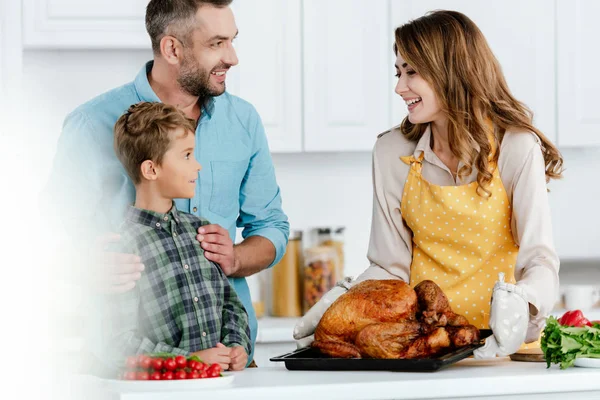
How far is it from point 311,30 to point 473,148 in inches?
62.5

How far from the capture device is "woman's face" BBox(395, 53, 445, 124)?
2.08 metres

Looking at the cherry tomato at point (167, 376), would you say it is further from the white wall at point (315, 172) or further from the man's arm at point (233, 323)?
the white wall at point (315, 172)

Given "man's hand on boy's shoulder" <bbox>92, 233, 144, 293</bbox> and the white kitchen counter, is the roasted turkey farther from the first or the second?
"man's hand on boy's shoulder" <bbox>92, 233, 144, 293</bbox>

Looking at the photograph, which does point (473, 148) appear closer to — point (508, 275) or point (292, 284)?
point (508, 275)

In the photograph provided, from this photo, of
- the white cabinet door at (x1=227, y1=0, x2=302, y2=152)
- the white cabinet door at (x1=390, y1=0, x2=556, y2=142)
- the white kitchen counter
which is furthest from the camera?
the white cabinet door at (x1=390, y1=0, x2=556, y2=142)

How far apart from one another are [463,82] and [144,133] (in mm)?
754

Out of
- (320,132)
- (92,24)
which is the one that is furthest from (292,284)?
(92,24)

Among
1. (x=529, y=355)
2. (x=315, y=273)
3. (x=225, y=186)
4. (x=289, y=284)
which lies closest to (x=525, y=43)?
(x=315, y=273)

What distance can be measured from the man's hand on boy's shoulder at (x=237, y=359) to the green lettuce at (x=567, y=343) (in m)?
0.59

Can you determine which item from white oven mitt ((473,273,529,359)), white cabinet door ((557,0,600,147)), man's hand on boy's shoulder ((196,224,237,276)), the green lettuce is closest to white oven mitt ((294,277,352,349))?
man's hand on boy's shoulder ((196,224,237,276))

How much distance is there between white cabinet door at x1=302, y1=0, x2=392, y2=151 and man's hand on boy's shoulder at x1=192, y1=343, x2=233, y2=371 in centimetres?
179

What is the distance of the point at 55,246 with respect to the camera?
6.72 feet

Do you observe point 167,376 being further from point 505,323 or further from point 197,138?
point 197,138

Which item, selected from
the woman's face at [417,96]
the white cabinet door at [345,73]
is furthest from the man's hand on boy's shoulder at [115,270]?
the white cabinet door at [345,73]
